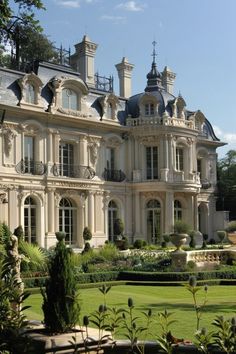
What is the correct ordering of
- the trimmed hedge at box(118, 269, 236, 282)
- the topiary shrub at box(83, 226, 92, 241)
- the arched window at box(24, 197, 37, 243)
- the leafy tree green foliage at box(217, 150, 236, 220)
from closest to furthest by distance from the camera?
the trimmed hedge at box(118, 269, 236, 282) → the arched window at box(24, 197, 37, 243) → the topiary shrub at box(83, 226, 92, 241) → the leafy tree green foliage at box(217, 150, 236, 220)

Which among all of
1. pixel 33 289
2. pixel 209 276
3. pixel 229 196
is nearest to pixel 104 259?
pixel 209 276

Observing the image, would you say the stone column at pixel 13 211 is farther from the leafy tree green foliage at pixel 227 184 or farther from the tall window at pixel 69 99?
the leafy tree green foliage at pixel 227 184

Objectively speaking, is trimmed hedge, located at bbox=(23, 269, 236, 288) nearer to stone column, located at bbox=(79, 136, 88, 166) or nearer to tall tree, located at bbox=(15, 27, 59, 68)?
stone column, located at bbox=(79, 136, 88, 166)

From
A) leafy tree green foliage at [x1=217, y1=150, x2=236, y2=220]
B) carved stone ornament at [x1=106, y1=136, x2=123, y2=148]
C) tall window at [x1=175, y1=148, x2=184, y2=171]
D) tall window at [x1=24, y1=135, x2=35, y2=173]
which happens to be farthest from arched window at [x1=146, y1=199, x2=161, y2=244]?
leafy tree green foliage at [x1=217, y1=150, x2=236, y2=220]

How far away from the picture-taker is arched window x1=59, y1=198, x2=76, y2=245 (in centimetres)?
3059

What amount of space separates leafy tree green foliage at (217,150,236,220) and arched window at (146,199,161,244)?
1192 centimetres

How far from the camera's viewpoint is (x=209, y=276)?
733 inches

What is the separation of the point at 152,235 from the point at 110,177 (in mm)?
4221

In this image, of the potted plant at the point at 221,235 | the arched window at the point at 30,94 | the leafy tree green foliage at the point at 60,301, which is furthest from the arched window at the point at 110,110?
the leafy tree green foliage at the point at 60,301

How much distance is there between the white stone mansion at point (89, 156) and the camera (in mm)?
28625

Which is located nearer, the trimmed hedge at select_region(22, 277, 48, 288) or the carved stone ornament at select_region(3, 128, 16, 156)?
the trimmed hedge at select_region(22, 277, 48, 288)

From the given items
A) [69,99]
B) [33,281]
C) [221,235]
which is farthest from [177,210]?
[33,281]

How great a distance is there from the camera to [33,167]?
2928 centimetres

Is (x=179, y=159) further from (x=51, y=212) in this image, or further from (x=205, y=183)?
(x=51, y=212)
